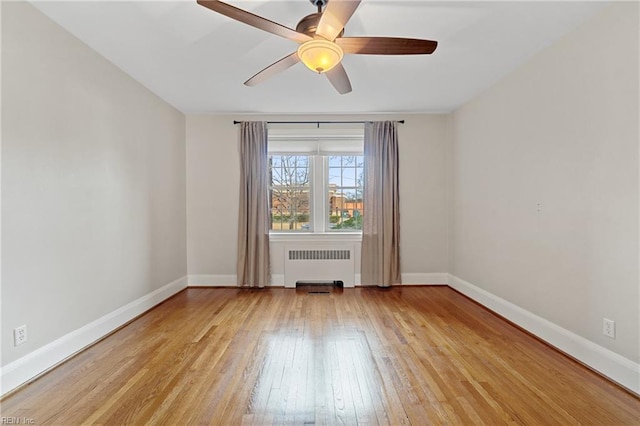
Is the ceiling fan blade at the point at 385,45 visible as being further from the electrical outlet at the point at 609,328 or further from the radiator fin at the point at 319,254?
the radiator fin at the point at 319,254

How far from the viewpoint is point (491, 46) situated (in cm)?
252

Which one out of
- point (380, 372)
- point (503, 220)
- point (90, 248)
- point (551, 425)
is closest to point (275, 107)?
point (90, 248)

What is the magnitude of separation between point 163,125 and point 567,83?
157 inches

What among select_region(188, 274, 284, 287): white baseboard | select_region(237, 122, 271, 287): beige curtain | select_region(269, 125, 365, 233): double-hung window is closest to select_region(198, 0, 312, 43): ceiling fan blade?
select_region(237, 122, 271, 287): beige curtain

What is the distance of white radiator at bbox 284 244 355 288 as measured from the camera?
433cm

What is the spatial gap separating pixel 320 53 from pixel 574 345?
2684 millimetres

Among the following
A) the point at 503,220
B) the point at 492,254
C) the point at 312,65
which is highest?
the point at 312,65

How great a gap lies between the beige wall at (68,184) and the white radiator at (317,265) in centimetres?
166

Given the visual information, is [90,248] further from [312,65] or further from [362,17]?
[362,17]

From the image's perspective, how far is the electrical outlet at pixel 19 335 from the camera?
1928 mm

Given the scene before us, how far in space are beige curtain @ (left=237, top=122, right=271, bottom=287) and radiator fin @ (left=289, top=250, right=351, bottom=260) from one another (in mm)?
396

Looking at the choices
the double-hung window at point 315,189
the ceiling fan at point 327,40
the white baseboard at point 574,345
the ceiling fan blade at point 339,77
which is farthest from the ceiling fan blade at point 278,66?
the white baseboard at point 574,345

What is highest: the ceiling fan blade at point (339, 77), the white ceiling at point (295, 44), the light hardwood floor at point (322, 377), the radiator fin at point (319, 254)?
the white ceiling at point (295, 44)

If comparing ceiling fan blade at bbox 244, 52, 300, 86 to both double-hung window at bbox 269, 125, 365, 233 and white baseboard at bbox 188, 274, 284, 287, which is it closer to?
double-hung window at bbox 269, 125, 365, 233
